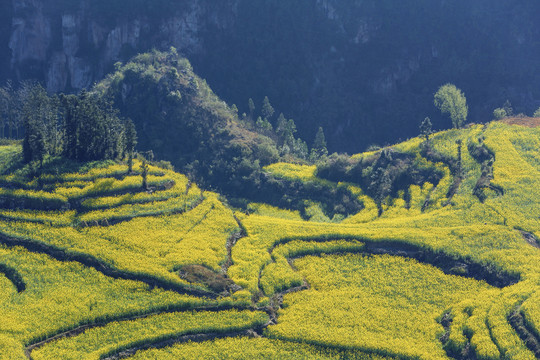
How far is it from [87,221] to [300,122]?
361 ft

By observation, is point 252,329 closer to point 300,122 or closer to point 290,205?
point 290,205

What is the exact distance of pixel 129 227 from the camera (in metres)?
85.1

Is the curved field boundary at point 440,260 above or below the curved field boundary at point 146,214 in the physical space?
below

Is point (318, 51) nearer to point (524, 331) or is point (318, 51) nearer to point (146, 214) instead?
point (146, 214)

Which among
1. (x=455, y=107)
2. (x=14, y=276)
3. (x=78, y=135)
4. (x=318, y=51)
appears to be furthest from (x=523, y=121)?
(x=14, y=276)

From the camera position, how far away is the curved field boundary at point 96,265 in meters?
71.3

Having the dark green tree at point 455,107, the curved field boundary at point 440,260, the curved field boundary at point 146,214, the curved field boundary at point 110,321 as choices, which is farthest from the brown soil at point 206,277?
the dark green tree at point 455,107

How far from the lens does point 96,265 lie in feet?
247

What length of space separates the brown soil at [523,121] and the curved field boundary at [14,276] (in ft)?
368

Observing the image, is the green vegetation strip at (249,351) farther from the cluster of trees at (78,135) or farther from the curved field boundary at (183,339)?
the cluster of trees at (78,135)

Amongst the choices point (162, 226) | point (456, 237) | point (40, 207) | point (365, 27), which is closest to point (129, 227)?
point (162, 226)

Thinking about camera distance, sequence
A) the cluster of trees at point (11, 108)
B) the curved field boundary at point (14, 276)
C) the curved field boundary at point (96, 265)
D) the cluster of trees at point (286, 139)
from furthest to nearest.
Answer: the cluster of trees at point (286, 139), the cluster of trees at point (11, 108), the curved field boundary at point (96, 265), the curved field boundary at point (14, 276)

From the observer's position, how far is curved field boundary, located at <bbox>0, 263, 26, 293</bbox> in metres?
69.8

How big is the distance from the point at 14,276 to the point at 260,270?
3340 centimetres
